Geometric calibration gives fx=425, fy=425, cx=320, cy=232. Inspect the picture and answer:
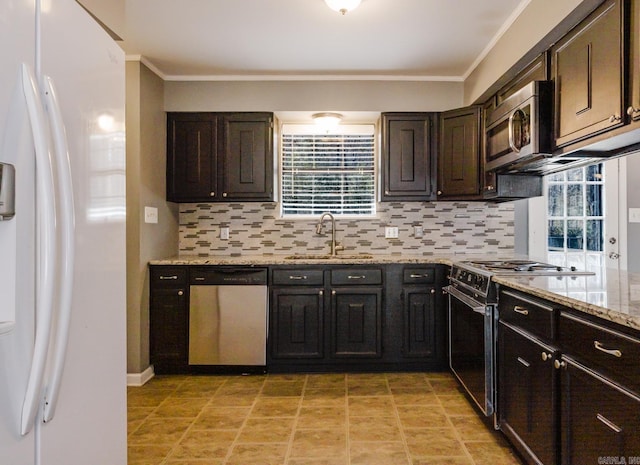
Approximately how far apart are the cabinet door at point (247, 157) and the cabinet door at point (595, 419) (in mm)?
2697

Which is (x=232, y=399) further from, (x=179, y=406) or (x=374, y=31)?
(x=374, y=31)

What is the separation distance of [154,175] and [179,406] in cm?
182

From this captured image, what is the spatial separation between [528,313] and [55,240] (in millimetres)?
1859

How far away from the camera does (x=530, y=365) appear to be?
1915mm

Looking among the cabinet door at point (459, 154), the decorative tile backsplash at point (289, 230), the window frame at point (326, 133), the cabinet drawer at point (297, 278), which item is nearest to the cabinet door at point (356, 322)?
the cabinet drawer at point (297, 278)

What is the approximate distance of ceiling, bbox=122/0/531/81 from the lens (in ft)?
8.59

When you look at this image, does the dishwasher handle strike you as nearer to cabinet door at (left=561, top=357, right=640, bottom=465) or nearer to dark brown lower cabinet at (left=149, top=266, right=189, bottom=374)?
dark brown lower cabinet at (left=149, top=266, right=189, bottom=374)

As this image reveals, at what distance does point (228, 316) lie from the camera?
3391mm

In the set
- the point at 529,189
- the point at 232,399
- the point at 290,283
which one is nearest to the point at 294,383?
the point at 232,399

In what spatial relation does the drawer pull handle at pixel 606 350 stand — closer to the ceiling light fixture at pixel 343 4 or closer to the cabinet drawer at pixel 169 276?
the ceiling light fixture at pixel 343 4

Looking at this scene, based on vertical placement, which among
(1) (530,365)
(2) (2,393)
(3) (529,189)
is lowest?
(1) (530,365)

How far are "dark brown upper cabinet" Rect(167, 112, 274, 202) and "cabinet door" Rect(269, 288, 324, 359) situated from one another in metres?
0.92

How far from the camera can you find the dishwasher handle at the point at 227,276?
3402 millimetres

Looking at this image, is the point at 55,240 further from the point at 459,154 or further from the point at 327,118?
the point at 459,154
